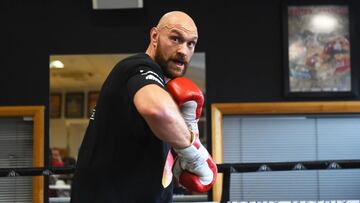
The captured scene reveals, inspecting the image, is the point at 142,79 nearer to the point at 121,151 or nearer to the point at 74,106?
the point at 121,151

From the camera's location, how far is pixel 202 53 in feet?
13.7

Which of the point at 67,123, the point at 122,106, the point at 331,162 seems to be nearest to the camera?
the point at 122,106

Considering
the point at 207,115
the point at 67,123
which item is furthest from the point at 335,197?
the point at 67,123

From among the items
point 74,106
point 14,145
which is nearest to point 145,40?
point 14,145

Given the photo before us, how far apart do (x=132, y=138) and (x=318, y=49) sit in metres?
3.08

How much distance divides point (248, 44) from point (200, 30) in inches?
16.3

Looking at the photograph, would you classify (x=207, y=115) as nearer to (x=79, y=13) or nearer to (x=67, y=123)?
(x=79, y=13)

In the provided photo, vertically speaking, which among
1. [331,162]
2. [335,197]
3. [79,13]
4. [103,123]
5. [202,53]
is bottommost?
[335,197]

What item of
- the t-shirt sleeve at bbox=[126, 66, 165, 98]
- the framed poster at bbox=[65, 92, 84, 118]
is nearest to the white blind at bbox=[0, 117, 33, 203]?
the t-shirt sleeve at bbox=[126, 66, 165, 98]

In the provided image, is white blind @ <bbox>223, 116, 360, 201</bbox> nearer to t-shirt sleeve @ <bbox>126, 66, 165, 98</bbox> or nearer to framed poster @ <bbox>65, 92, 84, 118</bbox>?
t-shirt sleeve @ <bbox>126, 66, 165, 98</bbox>

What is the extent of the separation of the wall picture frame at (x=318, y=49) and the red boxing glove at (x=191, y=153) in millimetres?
2737

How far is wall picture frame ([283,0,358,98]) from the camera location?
163 inches

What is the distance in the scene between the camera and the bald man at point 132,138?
4.51ft

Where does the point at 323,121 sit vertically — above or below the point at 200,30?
below
